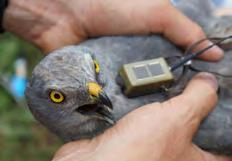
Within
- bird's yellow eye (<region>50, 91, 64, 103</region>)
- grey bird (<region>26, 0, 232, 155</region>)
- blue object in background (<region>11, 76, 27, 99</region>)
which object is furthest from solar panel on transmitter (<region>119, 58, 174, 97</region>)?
blue object in background (<region>11, 76, 27, 99</region>)

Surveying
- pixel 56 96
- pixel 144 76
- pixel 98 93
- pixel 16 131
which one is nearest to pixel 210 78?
pixel 144 76

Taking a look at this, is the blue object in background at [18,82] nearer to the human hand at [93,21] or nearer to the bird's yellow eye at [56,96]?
the human hand at [93,21]

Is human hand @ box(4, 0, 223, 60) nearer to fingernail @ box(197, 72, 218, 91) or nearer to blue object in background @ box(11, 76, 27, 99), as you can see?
fingernail @ box(197, 72, 218, 91)

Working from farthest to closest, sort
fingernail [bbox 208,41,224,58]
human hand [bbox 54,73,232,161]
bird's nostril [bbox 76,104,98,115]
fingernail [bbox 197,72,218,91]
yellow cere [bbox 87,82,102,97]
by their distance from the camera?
fingernail [bbox 208,41,224,58] → fingernail [bbox 197,72,218,91] → bird's nostril [bbox 76,104,98,115] → yellow cere [bbox 87,82,102,97] → human hand [bbox 54,73,232,161]

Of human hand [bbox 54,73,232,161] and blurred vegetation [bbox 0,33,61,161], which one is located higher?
human hand [bbox 54,73,232,161]

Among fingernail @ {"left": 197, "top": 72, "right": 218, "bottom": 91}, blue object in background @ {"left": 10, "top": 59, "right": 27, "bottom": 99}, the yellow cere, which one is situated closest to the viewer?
the yellow cere

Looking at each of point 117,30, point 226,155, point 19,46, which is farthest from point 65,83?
point 19,46
